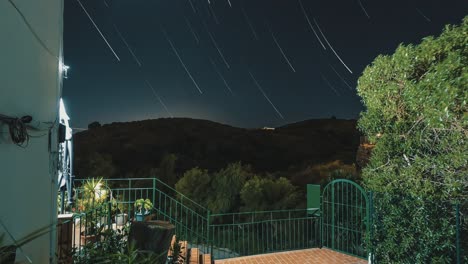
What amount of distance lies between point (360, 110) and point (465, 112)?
7.39 feet

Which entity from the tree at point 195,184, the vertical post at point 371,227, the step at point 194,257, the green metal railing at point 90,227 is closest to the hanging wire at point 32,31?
the green metal railing at point 90,227

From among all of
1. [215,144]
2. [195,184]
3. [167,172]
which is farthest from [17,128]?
[215,144]

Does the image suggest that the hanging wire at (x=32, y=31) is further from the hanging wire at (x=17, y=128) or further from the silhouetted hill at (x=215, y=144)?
the silhouetted hill at (x=215, y=144)

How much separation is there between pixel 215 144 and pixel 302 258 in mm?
28169

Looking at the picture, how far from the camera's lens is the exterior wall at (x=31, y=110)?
3.51 metres

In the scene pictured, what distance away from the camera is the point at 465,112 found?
4648 millimetres

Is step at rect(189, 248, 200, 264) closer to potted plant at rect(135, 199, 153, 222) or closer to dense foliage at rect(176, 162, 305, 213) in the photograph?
potted plant at rect(135, 199, 153, 222)

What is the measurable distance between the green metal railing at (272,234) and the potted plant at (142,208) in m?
1.47

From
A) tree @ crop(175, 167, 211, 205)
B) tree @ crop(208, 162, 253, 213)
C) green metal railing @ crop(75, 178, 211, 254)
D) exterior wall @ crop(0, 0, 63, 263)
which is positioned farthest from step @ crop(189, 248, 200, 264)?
tree @ crop(175, 167, 211, 205)

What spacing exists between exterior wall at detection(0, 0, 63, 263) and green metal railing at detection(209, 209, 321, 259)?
4.57 metres

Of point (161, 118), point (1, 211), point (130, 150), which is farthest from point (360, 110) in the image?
point (161, 118)

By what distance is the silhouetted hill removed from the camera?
1254 inches

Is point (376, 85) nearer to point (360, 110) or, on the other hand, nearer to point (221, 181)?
point (360, 110)

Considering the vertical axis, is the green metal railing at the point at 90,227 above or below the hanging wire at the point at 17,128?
below
